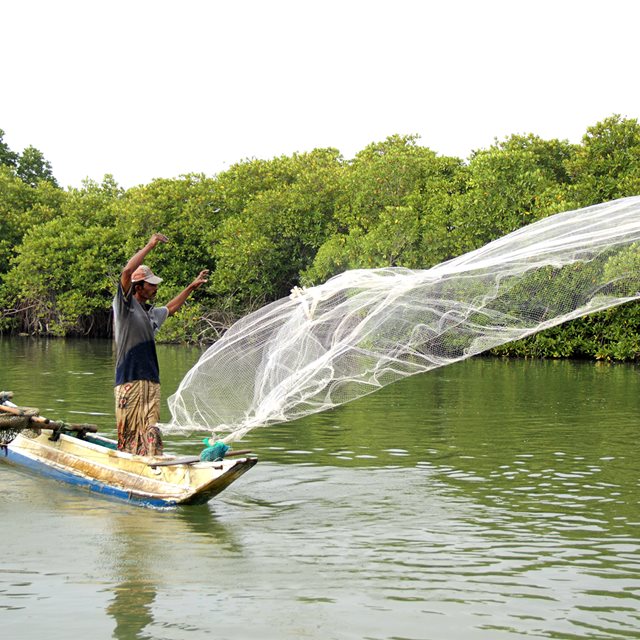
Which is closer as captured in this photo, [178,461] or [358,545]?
[358,545]

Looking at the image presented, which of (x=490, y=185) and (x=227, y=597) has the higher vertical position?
(x=490, y=185)

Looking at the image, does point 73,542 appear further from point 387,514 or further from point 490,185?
point 490,185

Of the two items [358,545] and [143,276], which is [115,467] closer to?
[143,276]

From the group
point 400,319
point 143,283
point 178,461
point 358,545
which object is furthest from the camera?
point 143,283

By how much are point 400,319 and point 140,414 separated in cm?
251

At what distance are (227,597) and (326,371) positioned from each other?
288cm

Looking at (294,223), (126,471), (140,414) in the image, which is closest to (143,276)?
(140,414)

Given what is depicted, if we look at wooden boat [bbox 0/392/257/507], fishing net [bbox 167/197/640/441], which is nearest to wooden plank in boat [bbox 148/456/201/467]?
wooden boat [bbox 0/392/257/507]

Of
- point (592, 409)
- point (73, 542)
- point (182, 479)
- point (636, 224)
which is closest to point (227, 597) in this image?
point (73, 542)

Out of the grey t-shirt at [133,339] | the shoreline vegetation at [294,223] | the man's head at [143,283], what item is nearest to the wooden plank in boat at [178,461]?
the grey t-shirt at [133,339]

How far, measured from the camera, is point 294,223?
41.0 metres

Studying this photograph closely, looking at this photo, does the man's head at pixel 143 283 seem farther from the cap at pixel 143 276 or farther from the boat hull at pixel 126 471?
the boat hull at pixel 126 471

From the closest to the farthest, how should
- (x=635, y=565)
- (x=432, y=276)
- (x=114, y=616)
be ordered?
(x=114, y=616) → (x=635, y=565) → (x=432, y=276)

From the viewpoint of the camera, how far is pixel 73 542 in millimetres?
7910
